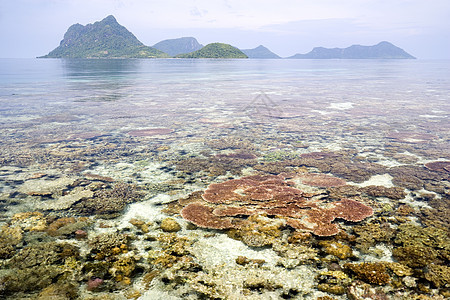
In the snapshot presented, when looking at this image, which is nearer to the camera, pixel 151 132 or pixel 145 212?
pixel 145 212

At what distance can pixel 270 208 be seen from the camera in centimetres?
749

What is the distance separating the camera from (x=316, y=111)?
22.5m

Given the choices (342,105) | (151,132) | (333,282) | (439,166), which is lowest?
(333,282)

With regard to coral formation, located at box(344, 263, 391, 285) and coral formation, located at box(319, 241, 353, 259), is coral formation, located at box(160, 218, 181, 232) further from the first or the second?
coral formation, located at box(344, 263, 391, 285)

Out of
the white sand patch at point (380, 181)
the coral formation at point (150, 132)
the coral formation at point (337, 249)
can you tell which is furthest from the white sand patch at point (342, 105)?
the coral formation at point (337, 249)

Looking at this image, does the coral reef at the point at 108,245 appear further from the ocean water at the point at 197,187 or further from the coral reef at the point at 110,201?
the coral reef at the point at 110,201

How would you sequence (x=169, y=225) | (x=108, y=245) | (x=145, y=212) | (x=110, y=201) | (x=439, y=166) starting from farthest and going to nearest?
(x=439, y=166) < (x=110, y=201) < (x=145, y=212) < (x=169, y=225) < (x=108, y=245)

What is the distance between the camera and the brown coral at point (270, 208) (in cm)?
677

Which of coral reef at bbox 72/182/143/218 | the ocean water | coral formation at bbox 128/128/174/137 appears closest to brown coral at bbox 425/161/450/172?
the ocean water

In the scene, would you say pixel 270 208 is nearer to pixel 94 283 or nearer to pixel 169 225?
pixel 169 225

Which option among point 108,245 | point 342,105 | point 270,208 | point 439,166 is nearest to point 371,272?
point 270,208

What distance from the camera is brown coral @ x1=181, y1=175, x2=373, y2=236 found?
677 cm

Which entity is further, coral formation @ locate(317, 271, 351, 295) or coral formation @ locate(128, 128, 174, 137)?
coral formation @ locate(128, 128, 174, 137)

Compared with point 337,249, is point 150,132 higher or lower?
higher
